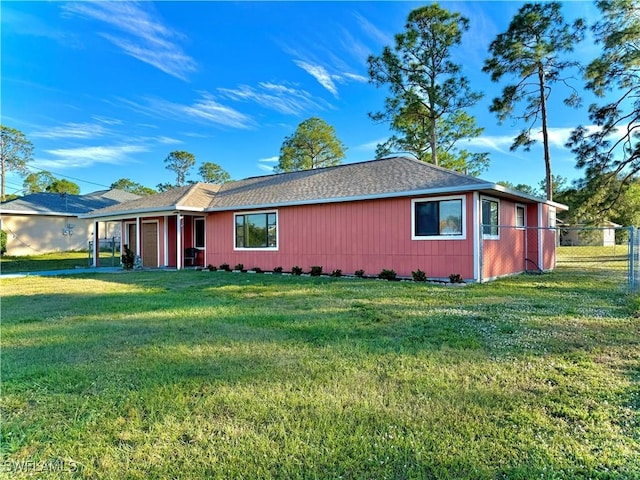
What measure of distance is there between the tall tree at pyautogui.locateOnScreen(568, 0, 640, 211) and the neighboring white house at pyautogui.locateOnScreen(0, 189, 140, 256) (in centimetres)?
2829

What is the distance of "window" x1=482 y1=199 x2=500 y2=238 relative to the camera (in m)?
10.0

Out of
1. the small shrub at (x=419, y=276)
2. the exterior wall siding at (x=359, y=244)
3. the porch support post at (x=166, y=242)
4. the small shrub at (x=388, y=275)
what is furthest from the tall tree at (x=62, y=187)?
the small shrub at (x=419, y=276)

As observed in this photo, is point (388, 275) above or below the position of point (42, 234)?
below

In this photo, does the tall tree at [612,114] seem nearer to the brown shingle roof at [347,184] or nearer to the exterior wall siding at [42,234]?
the brown shingle roof at [347,184]

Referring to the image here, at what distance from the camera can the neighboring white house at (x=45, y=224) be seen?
22.1 m

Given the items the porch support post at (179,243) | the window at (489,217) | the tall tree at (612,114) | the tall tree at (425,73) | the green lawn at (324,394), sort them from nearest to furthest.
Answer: the green lawn at (324,394)
the window at (489,217)
the porch support post at (179,243)
the tall tree at (612,114)
the tall tree at (425,73)

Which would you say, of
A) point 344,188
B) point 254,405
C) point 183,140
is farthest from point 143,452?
point 183,140

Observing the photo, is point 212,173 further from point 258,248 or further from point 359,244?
point 359,244

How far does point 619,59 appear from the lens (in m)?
16.5

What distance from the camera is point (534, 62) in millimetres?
19016

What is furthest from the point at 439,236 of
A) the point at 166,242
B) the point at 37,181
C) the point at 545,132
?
the point at 37,181

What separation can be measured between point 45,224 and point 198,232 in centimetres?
1384

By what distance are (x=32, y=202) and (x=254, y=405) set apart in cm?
2747

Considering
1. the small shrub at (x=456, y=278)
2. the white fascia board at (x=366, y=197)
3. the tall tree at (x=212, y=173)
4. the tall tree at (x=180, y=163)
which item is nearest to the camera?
the white fascia board at (x=366, y=197)
